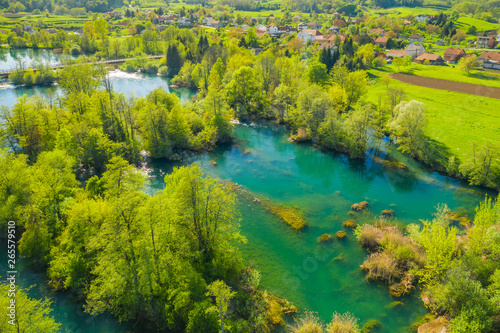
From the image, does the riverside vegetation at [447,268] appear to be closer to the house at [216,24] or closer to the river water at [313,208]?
the river water at [313,208]

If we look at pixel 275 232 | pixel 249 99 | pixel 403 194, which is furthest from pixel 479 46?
pixel 275 232

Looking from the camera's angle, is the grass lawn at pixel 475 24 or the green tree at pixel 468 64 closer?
the green tree at pixel 468 64

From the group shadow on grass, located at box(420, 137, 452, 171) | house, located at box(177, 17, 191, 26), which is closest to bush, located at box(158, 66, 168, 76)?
shadow on grass, located at box(420, 137, 452, 171)

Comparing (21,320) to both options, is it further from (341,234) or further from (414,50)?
(414,50)

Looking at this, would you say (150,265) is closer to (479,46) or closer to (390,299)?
(390,299)

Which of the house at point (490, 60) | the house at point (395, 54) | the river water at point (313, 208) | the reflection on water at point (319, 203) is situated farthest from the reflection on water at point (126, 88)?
the house at point (490, 60)
